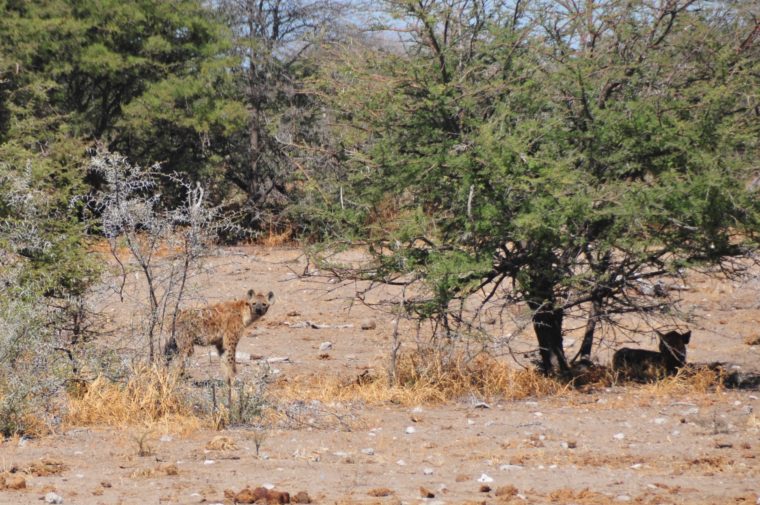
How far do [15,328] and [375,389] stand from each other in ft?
12.5

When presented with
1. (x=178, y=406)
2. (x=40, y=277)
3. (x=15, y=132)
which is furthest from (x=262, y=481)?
(x=15, y=132)

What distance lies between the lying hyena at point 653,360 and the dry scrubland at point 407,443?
490mm

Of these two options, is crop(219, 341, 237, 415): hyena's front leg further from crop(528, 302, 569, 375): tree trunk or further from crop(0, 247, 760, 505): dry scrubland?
crop(528, 302, 569, 375): tree trunk

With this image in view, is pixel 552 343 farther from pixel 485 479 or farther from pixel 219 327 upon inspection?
pixel 485 479

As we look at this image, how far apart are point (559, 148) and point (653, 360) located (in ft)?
9.17

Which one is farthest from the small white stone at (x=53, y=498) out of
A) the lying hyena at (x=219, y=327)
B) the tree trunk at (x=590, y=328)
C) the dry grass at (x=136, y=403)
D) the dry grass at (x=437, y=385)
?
the tree trunk at (x=590, y=328)

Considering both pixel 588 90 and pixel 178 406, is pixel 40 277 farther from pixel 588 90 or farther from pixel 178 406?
pixel 588 90

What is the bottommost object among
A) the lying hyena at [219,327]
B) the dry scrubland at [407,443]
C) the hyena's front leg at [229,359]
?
the dry scrubland at [407,443]

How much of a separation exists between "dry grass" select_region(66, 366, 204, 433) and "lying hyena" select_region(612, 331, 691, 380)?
519cm

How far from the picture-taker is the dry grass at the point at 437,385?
11.4m

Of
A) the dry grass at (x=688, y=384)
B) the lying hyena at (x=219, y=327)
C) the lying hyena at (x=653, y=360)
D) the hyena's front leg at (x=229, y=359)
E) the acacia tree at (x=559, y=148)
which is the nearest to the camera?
the acacia tree at (x=559, y=148)

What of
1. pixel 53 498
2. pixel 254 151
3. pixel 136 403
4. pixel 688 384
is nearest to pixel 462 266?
pixel 688 384

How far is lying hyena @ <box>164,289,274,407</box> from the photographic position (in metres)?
12.2

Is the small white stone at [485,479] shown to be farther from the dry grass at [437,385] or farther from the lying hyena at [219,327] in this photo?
the lying hyena at [219,327]
